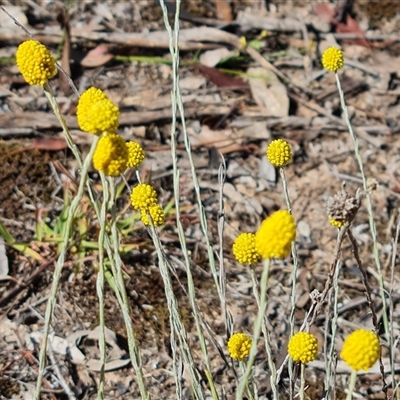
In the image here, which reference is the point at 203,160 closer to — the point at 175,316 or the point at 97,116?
the point at 175,316

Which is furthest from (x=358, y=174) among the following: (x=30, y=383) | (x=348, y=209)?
(x=348, y=209)

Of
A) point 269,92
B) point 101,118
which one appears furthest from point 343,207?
point 269,92

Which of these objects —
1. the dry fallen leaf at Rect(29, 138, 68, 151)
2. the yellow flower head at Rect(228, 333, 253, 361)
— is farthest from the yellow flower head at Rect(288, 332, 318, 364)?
the dry fallen leaf at Rect(29, 138, 68, 151)

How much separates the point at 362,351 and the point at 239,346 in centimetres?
48

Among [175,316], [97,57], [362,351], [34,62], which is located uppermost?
[34,62]

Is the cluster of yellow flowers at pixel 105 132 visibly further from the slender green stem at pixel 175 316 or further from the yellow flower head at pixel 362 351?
the yellow flower head at pixel 362 351

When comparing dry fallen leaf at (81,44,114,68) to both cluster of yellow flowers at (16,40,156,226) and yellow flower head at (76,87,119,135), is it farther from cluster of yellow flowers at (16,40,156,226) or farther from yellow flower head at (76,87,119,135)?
yellow flower head at (76,87,119,135)

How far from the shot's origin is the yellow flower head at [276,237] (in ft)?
4.02

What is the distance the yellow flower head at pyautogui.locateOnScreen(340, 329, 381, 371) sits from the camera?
4.32 feet

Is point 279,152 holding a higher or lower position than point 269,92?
higher

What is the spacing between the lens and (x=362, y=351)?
1319 mm

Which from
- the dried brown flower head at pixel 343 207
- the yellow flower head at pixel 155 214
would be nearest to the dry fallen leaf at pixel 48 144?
the yellow flower head at pixel 155 214

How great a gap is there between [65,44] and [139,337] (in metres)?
1.66

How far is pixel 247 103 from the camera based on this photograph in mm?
3828
